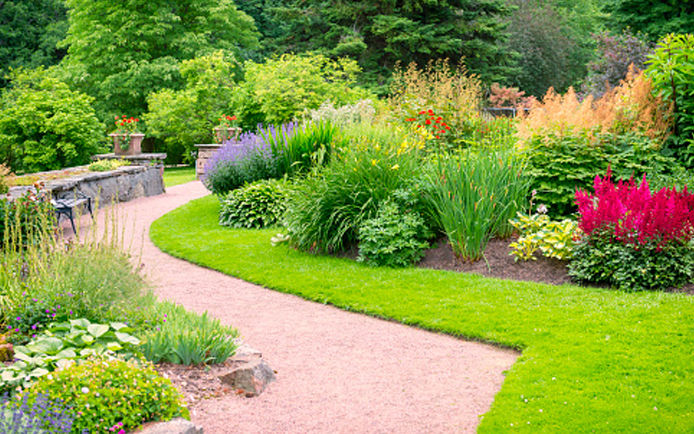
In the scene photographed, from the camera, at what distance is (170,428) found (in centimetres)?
296

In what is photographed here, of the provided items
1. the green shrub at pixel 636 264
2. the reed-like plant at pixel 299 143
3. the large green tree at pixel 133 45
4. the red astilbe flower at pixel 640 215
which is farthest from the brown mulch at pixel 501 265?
the large green tree at pixel 133 45

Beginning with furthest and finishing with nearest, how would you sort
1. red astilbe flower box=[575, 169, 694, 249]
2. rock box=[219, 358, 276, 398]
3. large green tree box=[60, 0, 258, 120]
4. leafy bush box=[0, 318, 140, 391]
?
large green tree box=[60, 0, 258, 120] < red astilbe flower box=[575, 169, 694, 249] < rock box=[219, 358, 276, 398] < leafy bush box=[0, 318, 140, 391]

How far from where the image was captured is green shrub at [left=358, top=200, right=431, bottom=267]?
7023 mm

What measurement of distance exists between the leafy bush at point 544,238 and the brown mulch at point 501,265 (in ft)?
0.27

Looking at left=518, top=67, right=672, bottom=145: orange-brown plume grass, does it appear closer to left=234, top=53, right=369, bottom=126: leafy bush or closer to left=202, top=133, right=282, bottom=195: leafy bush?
left=202, top=133, right=282, bottom=195: leafy bush

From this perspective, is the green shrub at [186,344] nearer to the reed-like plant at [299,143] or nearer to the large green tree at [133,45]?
the reed-like plant at [299,143]

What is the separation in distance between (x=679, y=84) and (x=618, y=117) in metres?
0.75

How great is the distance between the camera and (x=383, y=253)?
708 cm

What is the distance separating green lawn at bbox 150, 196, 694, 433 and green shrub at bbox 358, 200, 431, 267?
0.22m

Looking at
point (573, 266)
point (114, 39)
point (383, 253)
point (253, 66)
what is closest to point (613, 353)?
point (573, 266)

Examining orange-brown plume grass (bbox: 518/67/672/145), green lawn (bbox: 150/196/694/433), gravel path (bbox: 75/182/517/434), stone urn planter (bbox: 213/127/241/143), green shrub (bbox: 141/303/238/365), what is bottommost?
gravel path (bbox: 75/182/517/434)

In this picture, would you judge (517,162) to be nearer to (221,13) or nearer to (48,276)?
(48,276)

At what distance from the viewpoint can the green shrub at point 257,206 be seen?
385 inches

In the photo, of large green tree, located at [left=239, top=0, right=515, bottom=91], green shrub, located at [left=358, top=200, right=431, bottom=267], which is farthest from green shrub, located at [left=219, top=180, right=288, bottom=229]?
large green tree, located at [left=239, top=0, right=515, bottom=91]
